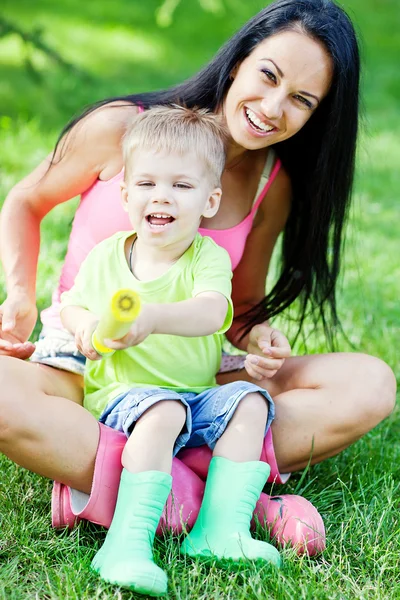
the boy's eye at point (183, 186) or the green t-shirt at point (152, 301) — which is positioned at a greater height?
the boy's eye at point (183, 186)

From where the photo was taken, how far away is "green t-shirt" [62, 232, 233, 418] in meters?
2.01

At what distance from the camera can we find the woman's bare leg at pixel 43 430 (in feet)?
6.05

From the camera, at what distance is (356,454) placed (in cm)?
237

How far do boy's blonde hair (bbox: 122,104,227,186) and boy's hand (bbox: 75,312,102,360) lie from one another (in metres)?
0.37

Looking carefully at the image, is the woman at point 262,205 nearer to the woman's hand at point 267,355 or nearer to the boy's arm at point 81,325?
the woman's hand at point 267,355

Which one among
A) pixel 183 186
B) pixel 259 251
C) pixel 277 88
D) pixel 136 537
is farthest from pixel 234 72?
pixel 136 537

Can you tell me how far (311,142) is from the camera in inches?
95.0

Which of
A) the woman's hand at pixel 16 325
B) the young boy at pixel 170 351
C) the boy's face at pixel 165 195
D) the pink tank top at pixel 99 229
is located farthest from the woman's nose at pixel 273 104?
the woman's hand at pixel 16 325

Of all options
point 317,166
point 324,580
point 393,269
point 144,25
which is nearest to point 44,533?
point 324,580

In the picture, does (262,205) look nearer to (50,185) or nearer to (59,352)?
(50,185)

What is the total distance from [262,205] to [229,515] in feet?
3.10

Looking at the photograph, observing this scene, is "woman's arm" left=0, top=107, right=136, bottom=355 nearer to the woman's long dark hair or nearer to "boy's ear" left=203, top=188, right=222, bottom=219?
the woman's long dark hair

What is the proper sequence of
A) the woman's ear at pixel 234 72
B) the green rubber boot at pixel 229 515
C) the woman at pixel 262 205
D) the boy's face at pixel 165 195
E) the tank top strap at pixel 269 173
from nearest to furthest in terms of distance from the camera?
the green rubber boot at pixel 229 515
the boy's face at pixel 165 195
the woman at pixel 262 205
the woman's ear at pixel 234 72
the tank top strap at pixel 269 173

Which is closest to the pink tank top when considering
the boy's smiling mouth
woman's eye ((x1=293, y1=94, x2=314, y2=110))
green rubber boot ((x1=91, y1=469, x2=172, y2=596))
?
the boy's smiling mouth
